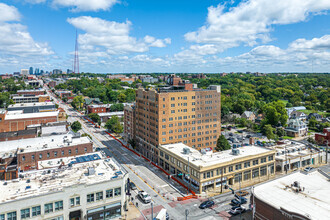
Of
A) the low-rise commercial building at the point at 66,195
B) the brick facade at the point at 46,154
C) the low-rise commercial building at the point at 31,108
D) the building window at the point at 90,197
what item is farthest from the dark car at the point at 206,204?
the low-rise commercial building at the point at 31,108

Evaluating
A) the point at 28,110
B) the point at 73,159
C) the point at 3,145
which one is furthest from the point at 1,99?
the point at 73,159

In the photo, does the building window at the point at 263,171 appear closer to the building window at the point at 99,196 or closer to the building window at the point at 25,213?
the building window at the point at 99,196

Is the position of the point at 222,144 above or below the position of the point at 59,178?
below

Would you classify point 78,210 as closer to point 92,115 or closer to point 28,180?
point 28,180

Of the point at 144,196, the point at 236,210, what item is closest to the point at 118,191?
the point at 144,196

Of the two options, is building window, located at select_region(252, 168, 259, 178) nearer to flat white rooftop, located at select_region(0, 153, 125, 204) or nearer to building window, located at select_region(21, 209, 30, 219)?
flat white rooftop, located at select_region(0, 153, 125, 204)

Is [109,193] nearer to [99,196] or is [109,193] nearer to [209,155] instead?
[99,196]
